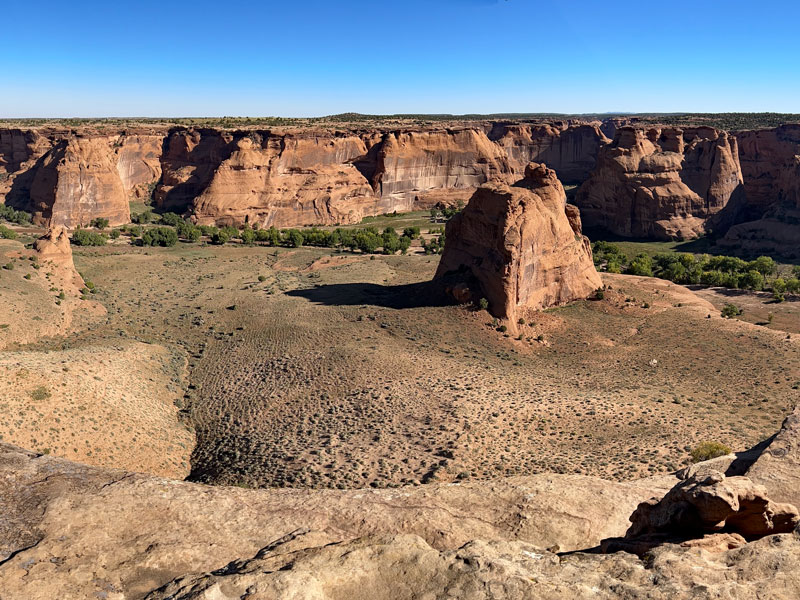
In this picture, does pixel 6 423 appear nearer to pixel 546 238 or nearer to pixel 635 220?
pixel 546 238

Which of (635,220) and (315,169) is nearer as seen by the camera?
(635,220)

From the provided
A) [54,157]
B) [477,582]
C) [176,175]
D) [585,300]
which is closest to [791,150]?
[585,300]

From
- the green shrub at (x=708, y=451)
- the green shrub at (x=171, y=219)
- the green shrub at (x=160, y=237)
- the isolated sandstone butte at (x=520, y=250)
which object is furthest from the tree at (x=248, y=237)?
the green shrub at (x=708, y=451)

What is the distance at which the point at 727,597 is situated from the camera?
1073cm

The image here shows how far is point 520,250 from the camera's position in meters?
42.7

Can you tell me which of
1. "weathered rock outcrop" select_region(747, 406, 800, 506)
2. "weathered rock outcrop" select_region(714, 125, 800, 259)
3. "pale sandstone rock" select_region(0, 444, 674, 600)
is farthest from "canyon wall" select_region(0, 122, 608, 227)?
"weathered rock outcrop" select_region(747, 406, 800, 506)

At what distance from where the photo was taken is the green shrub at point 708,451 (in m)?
23.6

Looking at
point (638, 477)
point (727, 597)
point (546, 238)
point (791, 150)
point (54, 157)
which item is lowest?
point (638, 477)

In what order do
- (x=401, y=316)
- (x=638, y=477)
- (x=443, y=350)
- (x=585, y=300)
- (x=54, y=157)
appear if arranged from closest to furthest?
(x=638, y=477), (x=443, y=350), (x=401, y=316), (x=585, y=300), (x=54, y=157)

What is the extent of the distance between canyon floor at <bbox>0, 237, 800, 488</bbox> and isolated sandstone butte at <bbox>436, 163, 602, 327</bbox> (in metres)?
1.97

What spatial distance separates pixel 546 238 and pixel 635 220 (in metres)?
49.5

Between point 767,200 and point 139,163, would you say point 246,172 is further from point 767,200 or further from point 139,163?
point 767,200

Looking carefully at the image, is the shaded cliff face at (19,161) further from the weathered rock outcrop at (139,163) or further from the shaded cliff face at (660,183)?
the shaded cliff face at (660,183)

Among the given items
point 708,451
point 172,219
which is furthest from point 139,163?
point 708,451
